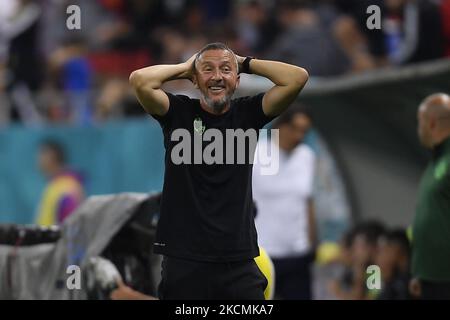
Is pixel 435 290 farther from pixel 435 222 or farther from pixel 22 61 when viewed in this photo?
pixel 22 61

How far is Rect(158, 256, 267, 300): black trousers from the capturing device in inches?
251

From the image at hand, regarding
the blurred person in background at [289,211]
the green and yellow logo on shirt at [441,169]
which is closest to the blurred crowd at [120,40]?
the blurred person in background at [289,211]

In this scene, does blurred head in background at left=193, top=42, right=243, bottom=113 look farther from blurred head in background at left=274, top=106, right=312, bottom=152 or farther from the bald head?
blurred head in background at left=274, top=106, right=312, bottom=152

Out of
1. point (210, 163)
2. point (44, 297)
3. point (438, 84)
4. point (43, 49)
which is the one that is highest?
point (43, 49)

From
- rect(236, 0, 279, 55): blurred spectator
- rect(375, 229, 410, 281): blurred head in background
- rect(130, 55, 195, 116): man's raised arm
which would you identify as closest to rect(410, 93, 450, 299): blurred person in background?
rect(375, 229, 410, 281): blurred head in background

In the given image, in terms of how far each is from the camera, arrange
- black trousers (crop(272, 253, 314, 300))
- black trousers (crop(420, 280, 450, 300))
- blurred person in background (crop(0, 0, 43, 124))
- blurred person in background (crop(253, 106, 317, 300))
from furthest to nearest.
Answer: blurred person in background (crop(0, 0, 43, 124)) < blurred person in background (crop(253, 106, 317, 300)) < black trousers (crop(272, 253, 314, 300)) < black trousers (crop(420, 280, 450, 300))

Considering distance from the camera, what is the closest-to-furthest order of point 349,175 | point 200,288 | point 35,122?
point 200,288
point 349,175
point 35,122

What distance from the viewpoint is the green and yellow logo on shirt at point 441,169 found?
824 cm

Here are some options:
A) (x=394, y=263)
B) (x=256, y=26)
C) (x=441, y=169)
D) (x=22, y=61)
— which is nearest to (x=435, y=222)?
(x=441, y=169)

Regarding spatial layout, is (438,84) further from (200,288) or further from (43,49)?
(43,49)

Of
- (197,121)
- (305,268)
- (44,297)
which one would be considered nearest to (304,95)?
(305,268)

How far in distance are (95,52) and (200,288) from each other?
34.6 ft

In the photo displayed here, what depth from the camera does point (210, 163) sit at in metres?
6.46

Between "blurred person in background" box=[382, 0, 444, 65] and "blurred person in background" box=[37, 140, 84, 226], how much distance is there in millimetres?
3798
